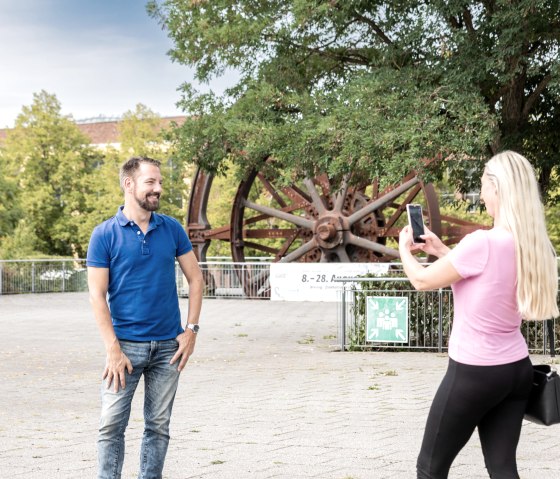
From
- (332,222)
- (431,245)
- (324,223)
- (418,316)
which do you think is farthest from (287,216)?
(431,245)

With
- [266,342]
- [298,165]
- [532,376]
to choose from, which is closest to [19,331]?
[266,342]

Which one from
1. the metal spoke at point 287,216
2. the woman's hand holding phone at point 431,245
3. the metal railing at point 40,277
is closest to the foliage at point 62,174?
A: the metal railing at point 40,277

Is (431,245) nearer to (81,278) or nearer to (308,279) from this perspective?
(308,279)

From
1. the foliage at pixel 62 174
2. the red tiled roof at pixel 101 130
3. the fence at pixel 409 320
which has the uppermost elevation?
the red tiled roof at pixel 101 130

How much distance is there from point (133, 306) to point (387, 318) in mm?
10081

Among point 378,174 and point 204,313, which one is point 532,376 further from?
point 204,313

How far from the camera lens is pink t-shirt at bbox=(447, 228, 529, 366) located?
3791 mm

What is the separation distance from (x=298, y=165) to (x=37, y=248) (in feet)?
109

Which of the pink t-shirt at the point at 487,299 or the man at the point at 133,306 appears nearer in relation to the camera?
the pink t-shirt at the point at 487,299

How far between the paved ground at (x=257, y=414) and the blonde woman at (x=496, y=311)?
231 cm

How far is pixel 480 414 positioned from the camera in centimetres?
381

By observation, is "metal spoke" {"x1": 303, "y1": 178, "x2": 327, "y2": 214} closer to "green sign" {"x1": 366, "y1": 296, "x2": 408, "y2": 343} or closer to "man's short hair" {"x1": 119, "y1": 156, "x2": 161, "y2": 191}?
"green sign" {"x1": 366, "y1": 296, "x2": 408, "y2": 343}

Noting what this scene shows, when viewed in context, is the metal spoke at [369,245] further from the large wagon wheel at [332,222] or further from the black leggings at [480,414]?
the black leggings at [480,414]

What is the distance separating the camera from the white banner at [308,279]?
27.7m
